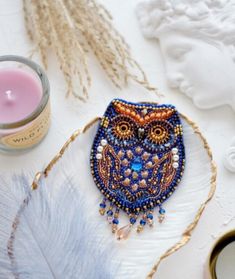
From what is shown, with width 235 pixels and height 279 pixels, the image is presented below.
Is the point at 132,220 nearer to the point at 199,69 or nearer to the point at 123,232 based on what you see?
the point at 123,232

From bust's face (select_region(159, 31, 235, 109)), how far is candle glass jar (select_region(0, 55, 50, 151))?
0.23 m

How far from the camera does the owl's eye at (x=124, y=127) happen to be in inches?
42.9

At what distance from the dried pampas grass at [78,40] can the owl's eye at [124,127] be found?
69 millimetres

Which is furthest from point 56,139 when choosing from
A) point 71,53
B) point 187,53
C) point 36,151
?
point 187,53

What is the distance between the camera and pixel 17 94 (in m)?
1.04

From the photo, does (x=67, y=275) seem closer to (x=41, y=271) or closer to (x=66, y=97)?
(x=41, y=271)

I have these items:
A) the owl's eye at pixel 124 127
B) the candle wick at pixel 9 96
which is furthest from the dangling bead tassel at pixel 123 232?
the candle wick at pixel 9 96

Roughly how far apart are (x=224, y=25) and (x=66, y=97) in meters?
0.30

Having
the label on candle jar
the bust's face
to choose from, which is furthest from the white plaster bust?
the label on candle jar

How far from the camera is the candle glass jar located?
3.32ft

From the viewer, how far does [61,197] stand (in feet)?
3.33

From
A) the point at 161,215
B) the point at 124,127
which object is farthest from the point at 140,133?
the point at 161,215

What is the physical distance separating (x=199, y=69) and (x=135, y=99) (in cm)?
12

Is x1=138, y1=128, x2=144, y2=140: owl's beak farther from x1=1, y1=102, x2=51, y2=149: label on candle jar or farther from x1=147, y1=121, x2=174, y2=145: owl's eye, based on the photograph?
x1=1, y1=102, x2=51, y2=149: label on candle jar
